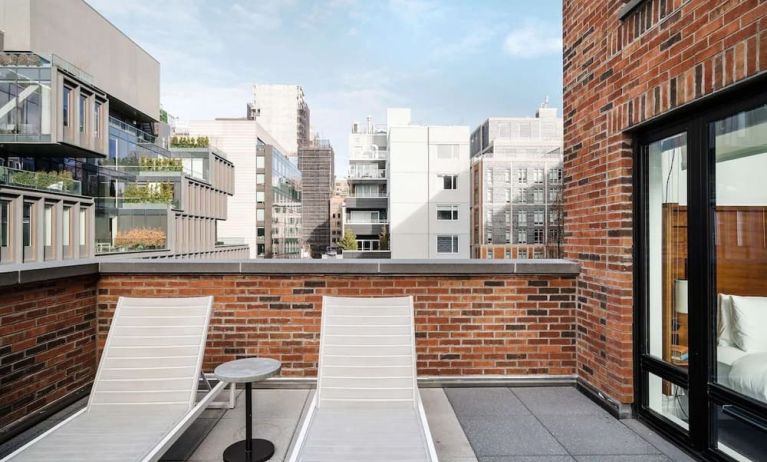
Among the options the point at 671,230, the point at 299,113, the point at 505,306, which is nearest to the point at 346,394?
the point at 505,306

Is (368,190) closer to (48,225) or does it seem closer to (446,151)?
(446,151)

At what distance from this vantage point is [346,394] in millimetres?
3309

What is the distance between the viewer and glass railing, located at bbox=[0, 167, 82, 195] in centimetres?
1842

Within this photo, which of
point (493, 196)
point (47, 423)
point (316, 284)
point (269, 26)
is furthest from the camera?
point (493, 196)

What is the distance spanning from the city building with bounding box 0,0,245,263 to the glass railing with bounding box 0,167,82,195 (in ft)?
0.16

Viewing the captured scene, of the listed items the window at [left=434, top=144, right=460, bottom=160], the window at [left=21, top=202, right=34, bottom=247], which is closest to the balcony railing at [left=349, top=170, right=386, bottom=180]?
the window at [left=434, top=144, right=460, bottom=160]

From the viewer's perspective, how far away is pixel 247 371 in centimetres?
299

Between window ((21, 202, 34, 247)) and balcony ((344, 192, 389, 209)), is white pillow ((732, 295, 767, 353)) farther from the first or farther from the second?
balcony ((344, 192, 389, 209))

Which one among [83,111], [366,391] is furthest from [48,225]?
[366,391]

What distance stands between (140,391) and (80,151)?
81.5ft

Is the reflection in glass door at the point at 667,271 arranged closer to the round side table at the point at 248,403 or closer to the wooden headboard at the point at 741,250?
the wooden headboard at the point at 741,250

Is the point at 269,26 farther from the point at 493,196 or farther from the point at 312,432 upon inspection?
the point at 493,196

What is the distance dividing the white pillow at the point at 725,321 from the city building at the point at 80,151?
77.6 feet

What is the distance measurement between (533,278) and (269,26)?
16027 mm
